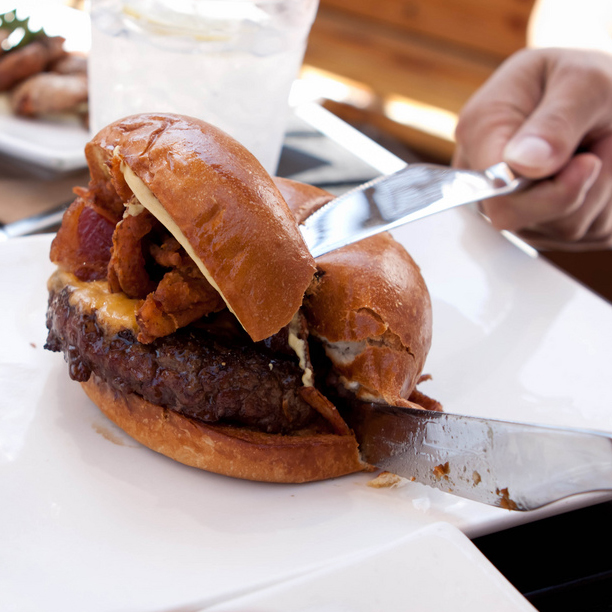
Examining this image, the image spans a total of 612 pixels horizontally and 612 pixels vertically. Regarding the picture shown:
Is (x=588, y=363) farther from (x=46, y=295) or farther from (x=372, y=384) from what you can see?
(x=46, y=295)

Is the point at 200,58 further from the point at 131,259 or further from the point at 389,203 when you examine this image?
the point at 131,259

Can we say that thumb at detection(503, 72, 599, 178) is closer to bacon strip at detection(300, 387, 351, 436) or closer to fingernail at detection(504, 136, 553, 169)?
fingernail at detection(504, 136, 553, 169)

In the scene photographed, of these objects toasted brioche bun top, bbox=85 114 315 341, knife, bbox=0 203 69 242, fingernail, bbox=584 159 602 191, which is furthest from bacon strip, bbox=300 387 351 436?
fingernail, bbox=584 159 602 191

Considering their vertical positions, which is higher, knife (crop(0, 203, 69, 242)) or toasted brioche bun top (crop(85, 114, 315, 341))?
toasted brioche bun top (crop(85, 114, 315, 341))

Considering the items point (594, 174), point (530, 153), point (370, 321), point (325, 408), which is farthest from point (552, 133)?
point (325, 408)

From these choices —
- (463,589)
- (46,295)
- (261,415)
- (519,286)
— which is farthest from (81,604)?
(519,286)

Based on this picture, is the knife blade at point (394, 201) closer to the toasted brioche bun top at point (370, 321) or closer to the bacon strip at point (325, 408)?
the toasted brioche bun top at point (370, 321)
